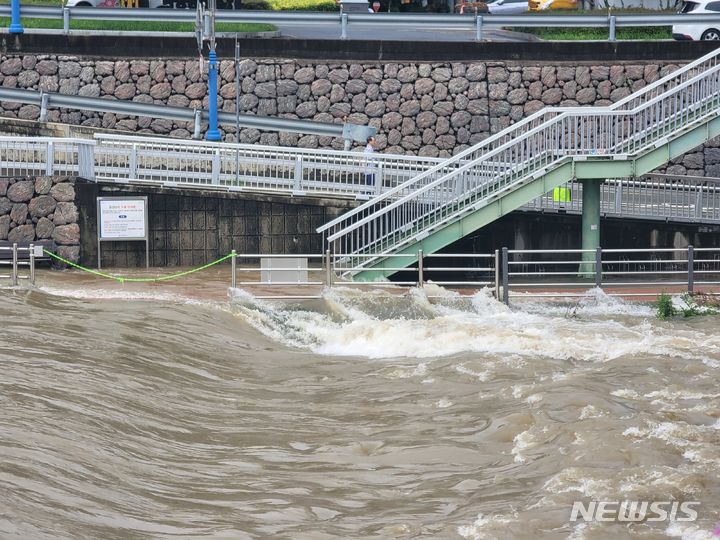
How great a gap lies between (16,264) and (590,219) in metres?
10.9

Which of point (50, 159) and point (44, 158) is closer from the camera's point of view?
point (50, 159)

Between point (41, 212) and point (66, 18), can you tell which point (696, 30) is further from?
point (41, 212)

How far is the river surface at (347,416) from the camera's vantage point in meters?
11.5

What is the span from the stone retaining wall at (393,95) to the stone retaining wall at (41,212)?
6916 millimetres

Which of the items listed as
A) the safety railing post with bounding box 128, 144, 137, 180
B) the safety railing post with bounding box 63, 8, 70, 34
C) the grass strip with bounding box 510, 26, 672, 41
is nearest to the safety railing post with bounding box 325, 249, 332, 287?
the safety railing post with bounding box 128, 144, 137, 180

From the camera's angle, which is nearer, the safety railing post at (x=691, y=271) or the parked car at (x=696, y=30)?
the safety railing post at (x=691, y=271)

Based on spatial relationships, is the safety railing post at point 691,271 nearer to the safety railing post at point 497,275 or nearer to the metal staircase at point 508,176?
the metal staircase at point 508,176

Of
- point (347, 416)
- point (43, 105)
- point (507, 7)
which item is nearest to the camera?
point (347, 416)

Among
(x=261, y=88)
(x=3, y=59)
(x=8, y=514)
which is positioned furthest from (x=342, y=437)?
(x=3, y=59)

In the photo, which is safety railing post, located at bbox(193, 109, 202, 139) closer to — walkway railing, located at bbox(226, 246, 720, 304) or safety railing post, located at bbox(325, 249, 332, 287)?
walkway railing, located at bbox(226, 246, 720, 304)

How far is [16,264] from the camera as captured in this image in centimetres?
2195

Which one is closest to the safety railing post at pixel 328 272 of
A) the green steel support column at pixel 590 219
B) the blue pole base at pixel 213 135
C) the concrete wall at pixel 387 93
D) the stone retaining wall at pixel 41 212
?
the green steel support column at pixel 590 219

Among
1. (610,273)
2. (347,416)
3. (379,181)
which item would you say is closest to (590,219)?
(610,273)

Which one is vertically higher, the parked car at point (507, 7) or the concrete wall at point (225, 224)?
the parked car at point (507, 7)
